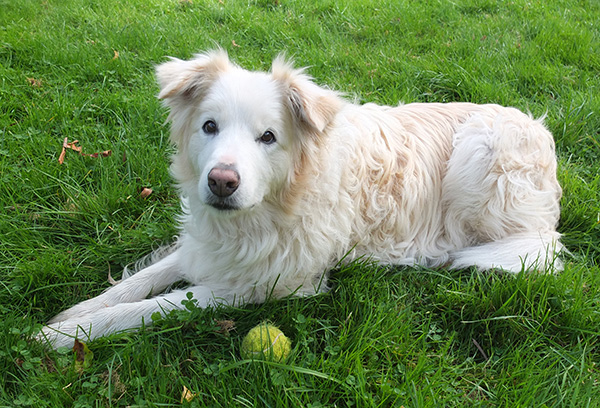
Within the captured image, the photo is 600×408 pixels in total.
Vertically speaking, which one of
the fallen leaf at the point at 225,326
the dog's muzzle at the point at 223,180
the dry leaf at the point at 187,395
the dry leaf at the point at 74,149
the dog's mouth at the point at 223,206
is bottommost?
the fallen leaf at the point at 225,326

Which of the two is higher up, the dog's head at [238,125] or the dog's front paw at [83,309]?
the dog's head at [238,125]

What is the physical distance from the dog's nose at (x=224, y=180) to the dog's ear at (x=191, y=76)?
1.94 feet

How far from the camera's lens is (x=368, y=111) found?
2.97 m

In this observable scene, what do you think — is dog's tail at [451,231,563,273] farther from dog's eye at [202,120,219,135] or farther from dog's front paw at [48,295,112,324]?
dog's front paw at [48,295,112,324]

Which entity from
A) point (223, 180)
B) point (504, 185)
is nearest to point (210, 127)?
point (223, 180)

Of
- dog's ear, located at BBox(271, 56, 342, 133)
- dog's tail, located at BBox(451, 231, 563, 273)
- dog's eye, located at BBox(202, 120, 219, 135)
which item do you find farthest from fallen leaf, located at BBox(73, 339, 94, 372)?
dog's tail, located at BBox(451, 231, 563, 273)

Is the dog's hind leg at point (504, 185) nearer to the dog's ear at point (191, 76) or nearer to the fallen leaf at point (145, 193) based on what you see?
the dog's ear at point (191, 76)

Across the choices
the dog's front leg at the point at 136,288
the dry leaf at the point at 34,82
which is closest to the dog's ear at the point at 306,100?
the dog's front leg at the point at 136,288

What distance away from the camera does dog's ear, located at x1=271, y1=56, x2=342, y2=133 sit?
226 centimetres

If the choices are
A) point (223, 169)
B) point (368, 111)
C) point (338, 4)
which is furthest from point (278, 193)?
point (338, 4)

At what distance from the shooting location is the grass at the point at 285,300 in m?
2.08

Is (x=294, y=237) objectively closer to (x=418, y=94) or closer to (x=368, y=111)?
(x=368, y=111)

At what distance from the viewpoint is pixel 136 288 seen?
264 cm

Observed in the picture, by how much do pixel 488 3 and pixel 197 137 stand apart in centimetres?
575
